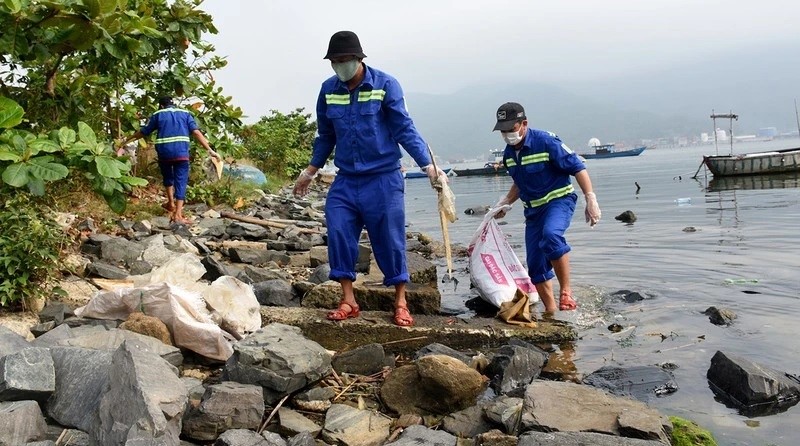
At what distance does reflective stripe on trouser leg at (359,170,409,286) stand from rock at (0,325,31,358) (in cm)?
228

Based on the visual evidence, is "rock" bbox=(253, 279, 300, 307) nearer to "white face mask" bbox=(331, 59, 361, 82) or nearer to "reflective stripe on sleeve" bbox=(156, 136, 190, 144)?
"white face mask" bbox=(331, 59, 361, 82)

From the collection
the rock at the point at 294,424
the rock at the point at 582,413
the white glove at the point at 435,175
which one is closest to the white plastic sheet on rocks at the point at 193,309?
the rock at the point at 294,424

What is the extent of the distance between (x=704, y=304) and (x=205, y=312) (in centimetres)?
454

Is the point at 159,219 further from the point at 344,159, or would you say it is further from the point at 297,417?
the point at 297,417

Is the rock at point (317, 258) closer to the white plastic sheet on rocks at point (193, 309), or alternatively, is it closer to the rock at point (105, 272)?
the rock at point (105, 272)

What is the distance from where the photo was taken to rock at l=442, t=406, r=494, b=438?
323 cm

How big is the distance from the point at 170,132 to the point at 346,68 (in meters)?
5.65

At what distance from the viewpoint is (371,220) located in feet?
15.4

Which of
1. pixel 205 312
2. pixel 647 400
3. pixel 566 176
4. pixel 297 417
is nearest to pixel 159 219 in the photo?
pixel 205 312

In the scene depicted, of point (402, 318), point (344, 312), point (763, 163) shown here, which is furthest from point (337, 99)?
point (763, 163)

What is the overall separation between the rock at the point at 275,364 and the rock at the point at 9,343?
994 millimetres

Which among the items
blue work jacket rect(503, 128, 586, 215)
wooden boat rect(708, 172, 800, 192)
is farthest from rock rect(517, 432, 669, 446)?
wooden boat rect(708, 172, 800, 192)

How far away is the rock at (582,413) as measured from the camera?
2.92 metres

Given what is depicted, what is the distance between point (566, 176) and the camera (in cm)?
581
